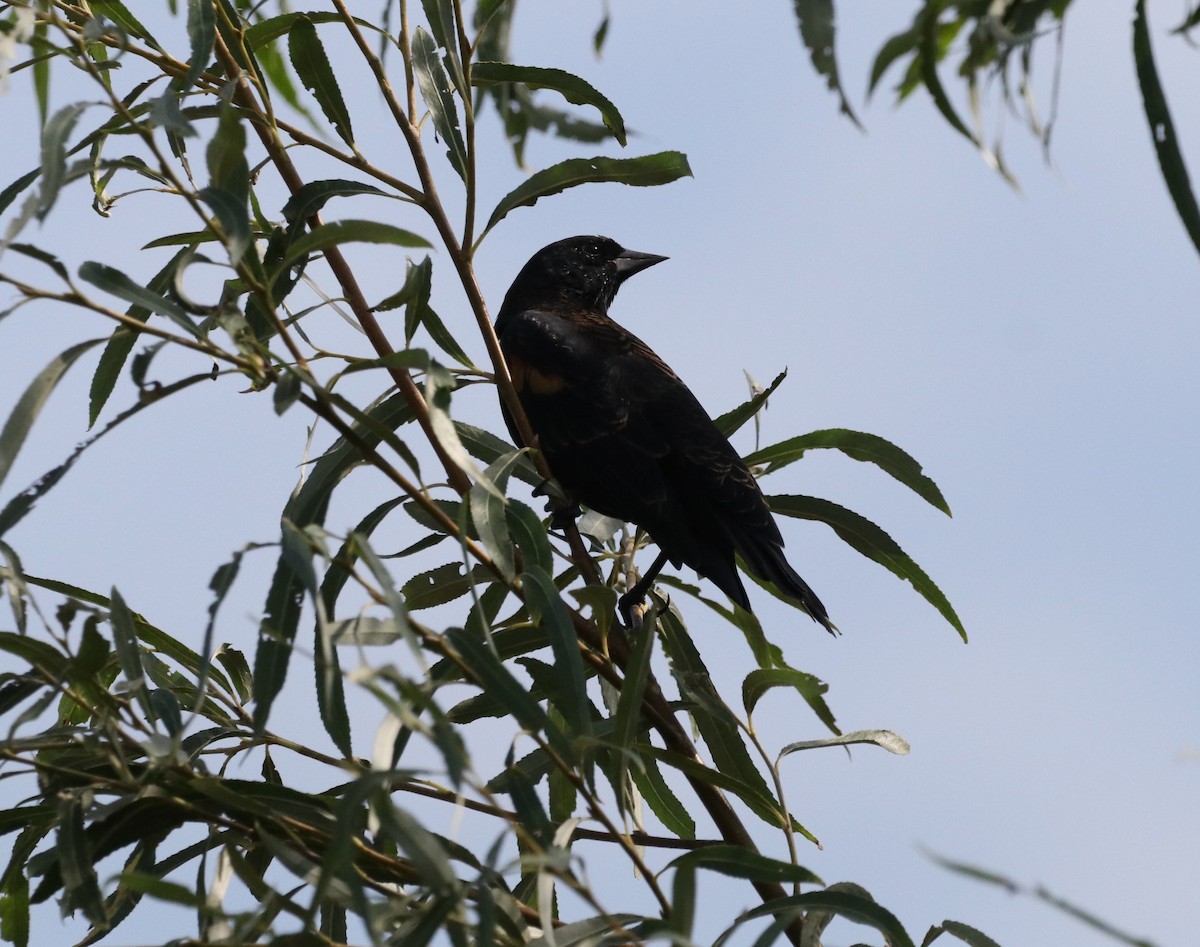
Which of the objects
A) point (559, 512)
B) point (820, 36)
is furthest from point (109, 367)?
point (820, 36)

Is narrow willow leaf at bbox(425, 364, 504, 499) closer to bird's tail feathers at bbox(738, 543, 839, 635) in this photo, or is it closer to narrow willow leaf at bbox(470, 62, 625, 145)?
narrow willow leaf at bbox(470, 62, 625, 145)

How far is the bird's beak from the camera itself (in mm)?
4293

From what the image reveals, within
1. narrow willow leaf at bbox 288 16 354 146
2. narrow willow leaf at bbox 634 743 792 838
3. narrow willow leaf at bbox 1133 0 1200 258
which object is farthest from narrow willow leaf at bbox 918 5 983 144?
narrow willow leaf at bbox 288 16 354 146

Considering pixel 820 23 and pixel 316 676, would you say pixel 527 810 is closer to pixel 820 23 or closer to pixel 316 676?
pixel 316 676

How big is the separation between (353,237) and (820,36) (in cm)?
64

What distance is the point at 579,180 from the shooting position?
2.45m

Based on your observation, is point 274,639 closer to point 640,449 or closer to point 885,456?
point 885,456

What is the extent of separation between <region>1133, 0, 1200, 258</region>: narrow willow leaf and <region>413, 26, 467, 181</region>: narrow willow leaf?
1.26 m

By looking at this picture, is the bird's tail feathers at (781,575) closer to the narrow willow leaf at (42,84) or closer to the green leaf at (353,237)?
the green leaf at (353,237)

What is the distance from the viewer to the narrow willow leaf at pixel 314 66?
2.42 m

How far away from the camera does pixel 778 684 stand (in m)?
2.20

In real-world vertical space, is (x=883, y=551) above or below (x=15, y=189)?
below

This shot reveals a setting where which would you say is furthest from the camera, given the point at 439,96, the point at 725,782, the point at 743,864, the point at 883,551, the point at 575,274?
the point at 575,274

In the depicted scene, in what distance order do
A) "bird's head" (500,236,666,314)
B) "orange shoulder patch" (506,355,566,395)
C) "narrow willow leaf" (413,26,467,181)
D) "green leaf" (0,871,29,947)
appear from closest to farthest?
"green leaf" (0,871,29,947), "narrow willow leaf" (413,26,467,181), "orange shoulder patch" (506,355,566,395), "bird's head" (500,236,666,314)
